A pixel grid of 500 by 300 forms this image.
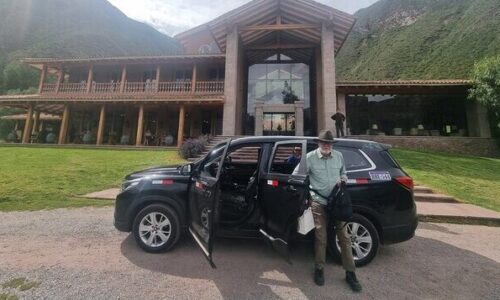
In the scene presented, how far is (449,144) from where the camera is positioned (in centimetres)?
1752

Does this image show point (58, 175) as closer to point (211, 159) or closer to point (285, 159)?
point (211, 159)

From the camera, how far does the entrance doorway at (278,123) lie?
61.6 feet

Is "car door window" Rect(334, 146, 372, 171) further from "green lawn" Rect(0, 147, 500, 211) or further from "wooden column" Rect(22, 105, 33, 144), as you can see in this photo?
"wooden column" Rect(22, 105, 33, 144)

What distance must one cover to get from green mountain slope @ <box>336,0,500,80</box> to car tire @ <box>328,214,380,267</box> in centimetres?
4413

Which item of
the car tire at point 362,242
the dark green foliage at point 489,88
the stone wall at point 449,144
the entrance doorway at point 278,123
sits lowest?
the car tire at point 362,242

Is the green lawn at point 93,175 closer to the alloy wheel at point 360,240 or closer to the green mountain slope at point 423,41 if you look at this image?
the alloy wheel at point 360,240

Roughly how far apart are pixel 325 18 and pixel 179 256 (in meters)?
16.1

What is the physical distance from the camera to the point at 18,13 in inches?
2493

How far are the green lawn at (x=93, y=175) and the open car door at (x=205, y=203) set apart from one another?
14.7 ft

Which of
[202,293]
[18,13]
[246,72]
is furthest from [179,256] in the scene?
[18,13]

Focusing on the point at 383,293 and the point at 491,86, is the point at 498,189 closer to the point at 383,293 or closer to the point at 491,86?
the point at 383,293

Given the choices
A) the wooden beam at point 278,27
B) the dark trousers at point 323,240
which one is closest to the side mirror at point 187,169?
the dark trousers at point 323,240

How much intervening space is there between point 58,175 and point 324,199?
10382mm

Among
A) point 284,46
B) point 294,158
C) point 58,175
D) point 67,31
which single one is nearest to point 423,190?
point 294,158
